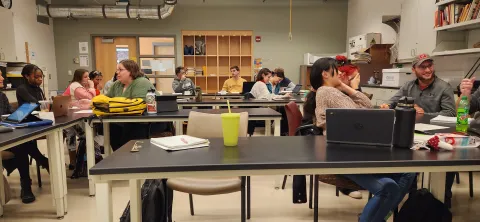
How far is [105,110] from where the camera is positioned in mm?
2686

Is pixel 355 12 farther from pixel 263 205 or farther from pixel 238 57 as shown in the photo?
pixel 263 205

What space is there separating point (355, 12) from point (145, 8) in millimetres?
4954

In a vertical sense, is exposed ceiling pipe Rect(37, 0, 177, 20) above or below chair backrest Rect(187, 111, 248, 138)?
above

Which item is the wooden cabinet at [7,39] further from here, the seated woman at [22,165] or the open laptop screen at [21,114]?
the open laptop screen at [21,114]

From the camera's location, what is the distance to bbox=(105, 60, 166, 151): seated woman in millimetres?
3135

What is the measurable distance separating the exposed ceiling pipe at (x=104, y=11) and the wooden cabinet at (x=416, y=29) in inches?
183

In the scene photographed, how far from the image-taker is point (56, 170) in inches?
91.8

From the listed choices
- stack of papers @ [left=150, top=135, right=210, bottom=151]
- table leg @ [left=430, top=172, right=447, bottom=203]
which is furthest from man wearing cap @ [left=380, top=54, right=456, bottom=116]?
stack of papers @ [left=150, top=135, right=210, bottom=151]

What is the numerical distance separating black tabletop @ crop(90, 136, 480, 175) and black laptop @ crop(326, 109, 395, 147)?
3 centimetres

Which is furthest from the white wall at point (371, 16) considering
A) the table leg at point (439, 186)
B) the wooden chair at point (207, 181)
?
the wooden chair at point (207, 181)

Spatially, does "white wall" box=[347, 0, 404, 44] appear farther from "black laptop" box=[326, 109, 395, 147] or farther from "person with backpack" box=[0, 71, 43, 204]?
"person with backpack" box=[0, 71, 43, 204]

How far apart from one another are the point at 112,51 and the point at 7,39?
261cm

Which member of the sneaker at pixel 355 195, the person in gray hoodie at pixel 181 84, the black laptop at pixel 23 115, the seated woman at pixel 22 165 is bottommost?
the sneaker at pixel 355 195

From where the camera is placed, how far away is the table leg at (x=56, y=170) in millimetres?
2314
